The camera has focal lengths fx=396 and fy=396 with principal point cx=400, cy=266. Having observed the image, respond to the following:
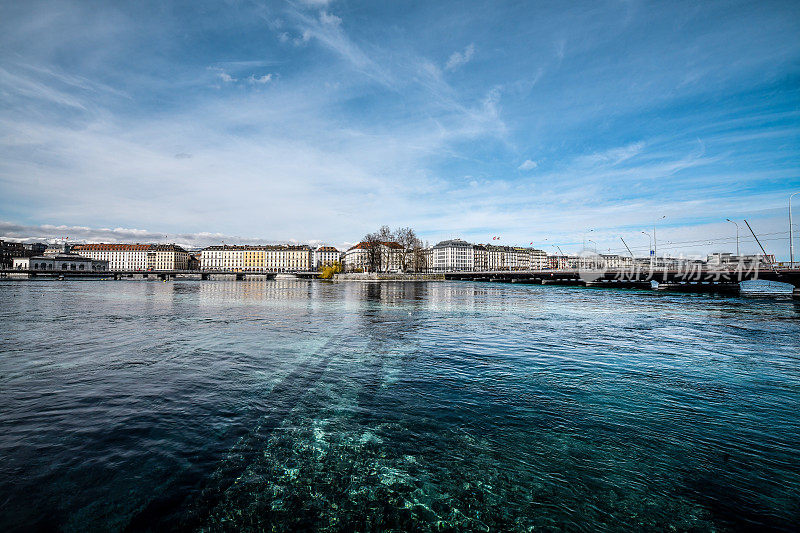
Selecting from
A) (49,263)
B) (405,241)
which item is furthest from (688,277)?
(49,263)

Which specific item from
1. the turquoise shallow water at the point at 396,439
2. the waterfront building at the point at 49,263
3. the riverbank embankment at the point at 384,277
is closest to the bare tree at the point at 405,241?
the riverbank embankment at the point at 384,277

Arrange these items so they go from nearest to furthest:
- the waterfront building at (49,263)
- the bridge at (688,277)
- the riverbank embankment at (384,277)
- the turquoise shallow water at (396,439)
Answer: the turquoise shallow water at (396,439) → the bridge at (688,277) → the riverbank embankment at (384,277) → the waterfront building at (49,263)

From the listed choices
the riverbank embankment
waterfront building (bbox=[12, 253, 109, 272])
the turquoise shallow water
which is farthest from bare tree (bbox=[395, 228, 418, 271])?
waterfront building (bbox=[12, 253, 109, 272])

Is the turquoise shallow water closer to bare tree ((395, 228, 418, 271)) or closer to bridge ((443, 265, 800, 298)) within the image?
bridge ((443, 265, 800, 298))

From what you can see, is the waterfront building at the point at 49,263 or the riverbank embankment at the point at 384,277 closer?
the riverbank embankment at the point at 384,277

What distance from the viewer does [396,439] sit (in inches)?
282

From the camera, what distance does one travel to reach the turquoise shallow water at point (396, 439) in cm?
509

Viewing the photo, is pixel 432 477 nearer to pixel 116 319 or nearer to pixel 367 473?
pixel 367 473

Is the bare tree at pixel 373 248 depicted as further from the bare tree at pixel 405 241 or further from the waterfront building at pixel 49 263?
the waterfront building at pixel 49 263

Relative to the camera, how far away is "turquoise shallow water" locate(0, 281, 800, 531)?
509 centimetres

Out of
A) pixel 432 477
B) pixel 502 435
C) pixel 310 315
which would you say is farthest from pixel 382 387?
pixel 310 315

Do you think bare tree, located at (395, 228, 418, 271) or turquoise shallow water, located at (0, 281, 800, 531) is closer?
turquoise shallow water, located at (0, 281, 800, 531)

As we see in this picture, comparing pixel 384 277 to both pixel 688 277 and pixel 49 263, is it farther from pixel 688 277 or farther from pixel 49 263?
pixel 49 263

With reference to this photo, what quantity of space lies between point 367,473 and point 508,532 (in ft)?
7.13
